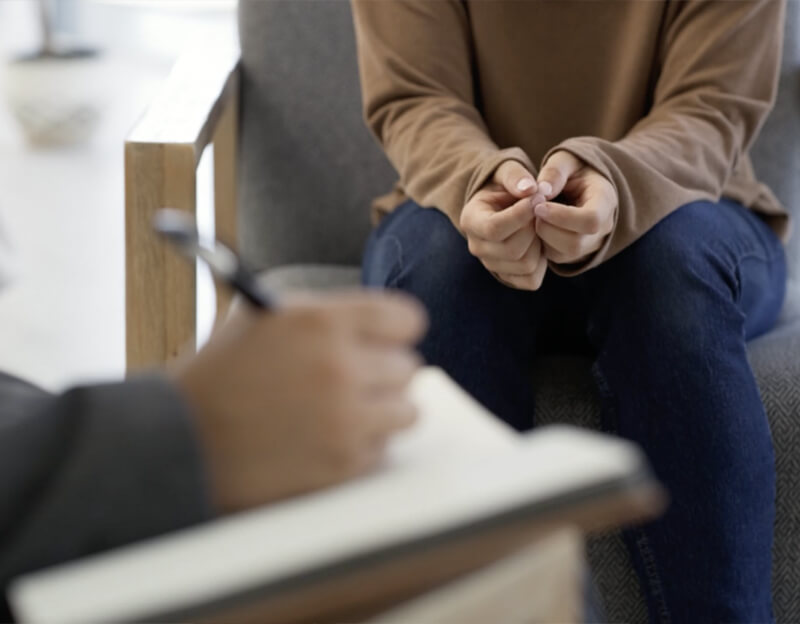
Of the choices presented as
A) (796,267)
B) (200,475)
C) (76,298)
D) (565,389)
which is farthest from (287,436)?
(76,298)

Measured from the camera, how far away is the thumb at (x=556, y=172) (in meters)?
0.87

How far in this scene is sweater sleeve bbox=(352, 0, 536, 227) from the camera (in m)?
1.03

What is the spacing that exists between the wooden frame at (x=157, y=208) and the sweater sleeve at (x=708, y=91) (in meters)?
0.38

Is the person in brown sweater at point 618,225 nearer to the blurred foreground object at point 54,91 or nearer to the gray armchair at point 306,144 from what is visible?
the gray armchair at point 306,144

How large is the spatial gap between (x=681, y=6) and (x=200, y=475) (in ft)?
2.70

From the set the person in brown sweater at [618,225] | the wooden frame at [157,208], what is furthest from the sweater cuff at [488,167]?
the wooden frame at [157,208]

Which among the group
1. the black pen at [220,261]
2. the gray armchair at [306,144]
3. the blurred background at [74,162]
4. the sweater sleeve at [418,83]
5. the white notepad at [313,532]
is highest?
the black pen at [220,261]

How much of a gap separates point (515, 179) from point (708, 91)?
273 mm

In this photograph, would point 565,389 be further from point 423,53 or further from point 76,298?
point 76,298

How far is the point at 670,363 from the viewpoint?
2.93ft

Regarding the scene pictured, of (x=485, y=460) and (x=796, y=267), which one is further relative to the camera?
(x=796, y=267)

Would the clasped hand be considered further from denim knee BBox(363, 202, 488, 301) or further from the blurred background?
the blurred background

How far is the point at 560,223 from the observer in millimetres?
855

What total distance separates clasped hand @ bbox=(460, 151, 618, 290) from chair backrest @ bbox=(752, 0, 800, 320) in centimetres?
46
